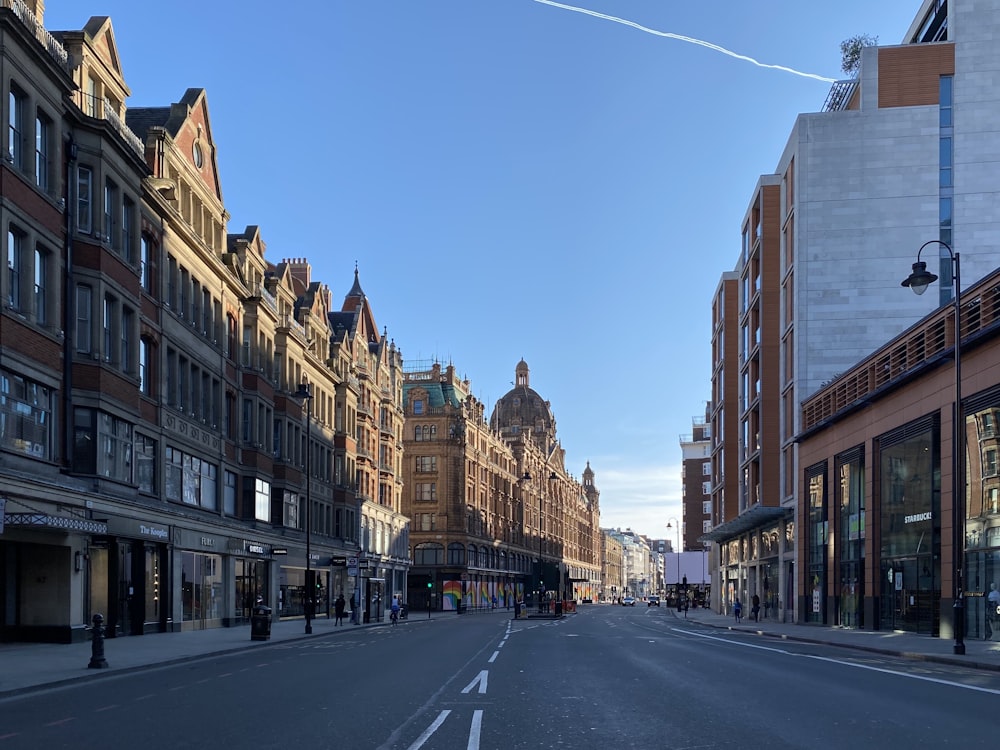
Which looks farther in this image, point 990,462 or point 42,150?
point 990,462

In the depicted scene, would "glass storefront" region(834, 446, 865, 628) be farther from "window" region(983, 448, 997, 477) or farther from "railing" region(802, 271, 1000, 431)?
"window" region(983, 448, 997, 477)

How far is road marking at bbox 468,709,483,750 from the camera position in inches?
441

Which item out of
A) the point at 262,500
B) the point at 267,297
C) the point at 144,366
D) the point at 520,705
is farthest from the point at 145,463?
the point at 520,705

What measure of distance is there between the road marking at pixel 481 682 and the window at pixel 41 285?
1645cm

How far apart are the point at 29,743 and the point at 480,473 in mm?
109737

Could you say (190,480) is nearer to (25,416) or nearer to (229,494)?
(229,494)

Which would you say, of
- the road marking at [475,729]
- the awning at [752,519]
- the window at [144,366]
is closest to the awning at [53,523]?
the window at [144,366]

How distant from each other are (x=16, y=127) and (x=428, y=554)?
3376 inches

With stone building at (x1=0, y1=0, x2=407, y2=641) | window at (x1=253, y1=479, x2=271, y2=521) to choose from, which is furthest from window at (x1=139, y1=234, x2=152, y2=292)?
window at (x1=253, y1=479, x2=271, y2=521)

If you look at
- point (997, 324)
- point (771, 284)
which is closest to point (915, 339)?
point (997, 324)

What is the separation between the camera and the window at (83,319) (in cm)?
3216

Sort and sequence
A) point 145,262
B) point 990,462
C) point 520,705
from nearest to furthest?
point 520,705 < point 990,462 < point 145,262

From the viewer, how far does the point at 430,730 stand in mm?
12367

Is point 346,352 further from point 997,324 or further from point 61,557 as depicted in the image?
point 997,324
